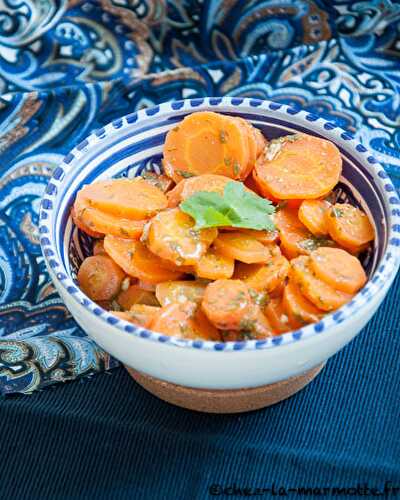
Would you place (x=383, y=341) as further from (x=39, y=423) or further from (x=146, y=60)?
(x=146, y=60)

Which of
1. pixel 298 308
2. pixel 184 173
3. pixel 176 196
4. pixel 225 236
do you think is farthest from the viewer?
pixel 184 173

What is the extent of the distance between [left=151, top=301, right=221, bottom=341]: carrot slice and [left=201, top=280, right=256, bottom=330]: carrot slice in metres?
0.04

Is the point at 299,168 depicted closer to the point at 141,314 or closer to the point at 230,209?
the point at 230,209

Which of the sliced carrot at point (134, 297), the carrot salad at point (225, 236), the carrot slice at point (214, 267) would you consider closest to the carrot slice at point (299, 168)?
the carrot salad at point (225, 236)

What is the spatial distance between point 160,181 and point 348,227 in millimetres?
460

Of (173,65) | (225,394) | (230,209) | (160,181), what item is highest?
(230,209)

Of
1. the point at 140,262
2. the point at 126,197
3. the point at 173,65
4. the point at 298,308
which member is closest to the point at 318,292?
the point at 298,308

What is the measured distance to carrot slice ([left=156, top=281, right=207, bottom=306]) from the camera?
160 cm

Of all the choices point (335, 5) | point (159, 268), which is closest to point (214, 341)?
point (159, 268)

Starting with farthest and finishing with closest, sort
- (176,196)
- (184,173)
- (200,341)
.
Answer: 1. (184,173)
2. (176,196)
3. (200,341)

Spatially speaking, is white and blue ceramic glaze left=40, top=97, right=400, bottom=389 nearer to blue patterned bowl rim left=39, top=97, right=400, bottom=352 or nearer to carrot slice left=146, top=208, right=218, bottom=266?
blue patterned bowl rim left=39, top=97, right=400, bottom=352

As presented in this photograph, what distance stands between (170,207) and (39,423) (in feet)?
1.80

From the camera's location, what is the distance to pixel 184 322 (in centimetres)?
153

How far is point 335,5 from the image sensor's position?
2693 mm
